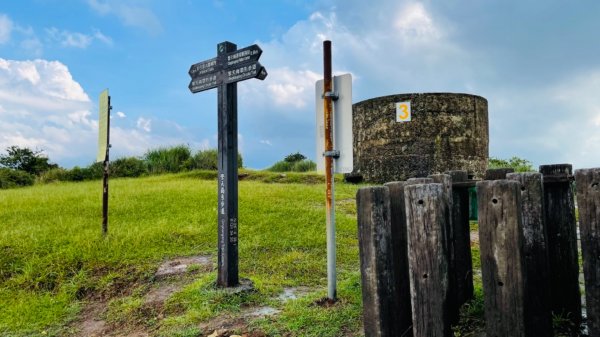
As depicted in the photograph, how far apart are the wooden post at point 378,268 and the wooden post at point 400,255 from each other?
0.09 ft

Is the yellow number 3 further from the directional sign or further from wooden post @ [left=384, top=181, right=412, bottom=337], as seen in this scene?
wooden post @ [left=384, top=181, right=412, bottom=337]

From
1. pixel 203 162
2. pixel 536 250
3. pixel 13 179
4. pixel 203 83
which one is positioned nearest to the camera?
pixel 536 250

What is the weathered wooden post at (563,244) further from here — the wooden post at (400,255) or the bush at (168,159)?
the bush at (168,159)

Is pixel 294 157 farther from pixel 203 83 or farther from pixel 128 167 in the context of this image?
pixel 203 83

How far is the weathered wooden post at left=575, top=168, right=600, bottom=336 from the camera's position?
2.70 m

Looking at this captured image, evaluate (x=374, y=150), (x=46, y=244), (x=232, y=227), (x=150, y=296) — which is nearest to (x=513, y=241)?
(x=232, y=227)

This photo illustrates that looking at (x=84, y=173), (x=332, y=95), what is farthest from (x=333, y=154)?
(x=84, y=173)

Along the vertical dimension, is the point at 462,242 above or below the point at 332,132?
below

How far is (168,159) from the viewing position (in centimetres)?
2142

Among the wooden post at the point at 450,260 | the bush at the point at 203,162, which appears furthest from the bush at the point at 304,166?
the wooden post at the point at 450,260

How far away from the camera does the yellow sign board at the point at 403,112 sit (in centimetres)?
1479

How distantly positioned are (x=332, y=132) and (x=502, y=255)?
2155 millimetres

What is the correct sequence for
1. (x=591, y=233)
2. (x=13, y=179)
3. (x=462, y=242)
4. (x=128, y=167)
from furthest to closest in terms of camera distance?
(x=128, y=167)
(x=13, y=179)
(x=462, y=242)
(x=591, y=233)

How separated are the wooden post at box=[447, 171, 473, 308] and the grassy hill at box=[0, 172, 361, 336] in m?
0.90
